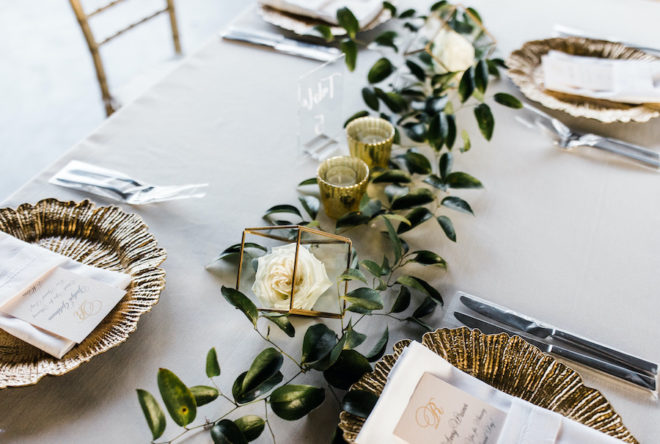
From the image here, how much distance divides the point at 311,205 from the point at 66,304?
38 cm

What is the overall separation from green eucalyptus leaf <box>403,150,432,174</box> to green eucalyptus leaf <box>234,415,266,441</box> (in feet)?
1.70

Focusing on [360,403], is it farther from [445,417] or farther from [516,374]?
[516,374]

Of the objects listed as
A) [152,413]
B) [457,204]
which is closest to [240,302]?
[152,413]

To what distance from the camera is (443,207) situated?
0.94 metres

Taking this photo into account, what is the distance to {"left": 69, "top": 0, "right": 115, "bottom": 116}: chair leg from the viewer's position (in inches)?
55.8

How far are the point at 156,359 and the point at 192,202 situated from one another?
0.31 m

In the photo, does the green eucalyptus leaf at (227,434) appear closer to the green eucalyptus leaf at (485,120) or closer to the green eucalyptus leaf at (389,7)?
the green eucalyptus leaf at (485,120)

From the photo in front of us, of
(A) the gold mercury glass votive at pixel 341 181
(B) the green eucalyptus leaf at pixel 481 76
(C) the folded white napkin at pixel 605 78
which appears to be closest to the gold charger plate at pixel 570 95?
(C) the folded white napkin at pixel 605 78

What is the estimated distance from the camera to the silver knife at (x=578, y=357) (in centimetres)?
69

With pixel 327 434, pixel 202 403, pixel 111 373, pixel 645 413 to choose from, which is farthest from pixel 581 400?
pixel 111 373

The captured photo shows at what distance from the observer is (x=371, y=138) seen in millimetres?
970

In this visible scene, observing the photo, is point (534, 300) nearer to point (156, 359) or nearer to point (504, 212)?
point (504, 212)

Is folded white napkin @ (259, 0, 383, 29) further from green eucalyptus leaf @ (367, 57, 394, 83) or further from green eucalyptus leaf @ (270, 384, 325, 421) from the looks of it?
green eucalyptus leaf @ (270, 384, 325, 421)

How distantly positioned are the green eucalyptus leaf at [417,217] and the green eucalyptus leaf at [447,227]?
0.07 feet
